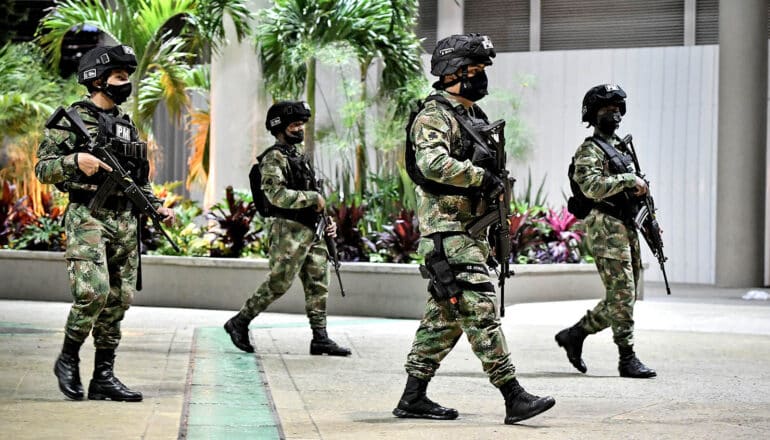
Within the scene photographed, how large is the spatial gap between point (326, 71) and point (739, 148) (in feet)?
20.1

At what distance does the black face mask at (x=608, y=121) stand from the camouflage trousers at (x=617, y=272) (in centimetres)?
58

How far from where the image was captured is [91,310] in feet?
19.4

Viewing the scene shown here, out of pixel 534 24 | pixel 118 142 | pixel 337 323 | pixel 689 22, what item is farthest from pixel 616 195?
pixel 534 24

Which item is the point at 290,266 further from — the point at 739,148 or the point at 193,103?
the point at 193,103

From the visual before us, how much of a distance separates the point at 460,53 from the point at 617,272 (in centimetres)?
225

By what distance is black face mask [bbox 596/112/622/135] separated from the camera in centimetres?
743

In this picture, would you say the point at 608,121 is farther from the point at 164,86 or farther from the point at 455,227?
the point at 164,86

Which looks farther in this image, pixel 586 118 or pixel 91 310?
pixel 586 118

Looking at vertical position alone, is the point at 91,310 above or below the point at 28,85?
below

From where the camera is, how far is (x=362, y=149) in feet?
49.3

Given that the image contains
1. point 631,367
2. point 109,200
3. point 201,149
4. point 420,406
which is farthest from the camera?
point 201,149

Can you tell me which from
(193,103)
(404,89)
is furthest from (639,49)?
(193,103)

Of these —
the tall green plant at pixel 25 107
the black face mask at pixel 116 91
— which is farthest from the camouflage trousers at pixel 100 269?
the tall green plant at pixel 25 107

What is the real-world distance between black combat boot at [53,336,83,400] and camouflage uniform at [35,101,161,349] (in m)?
0.07
